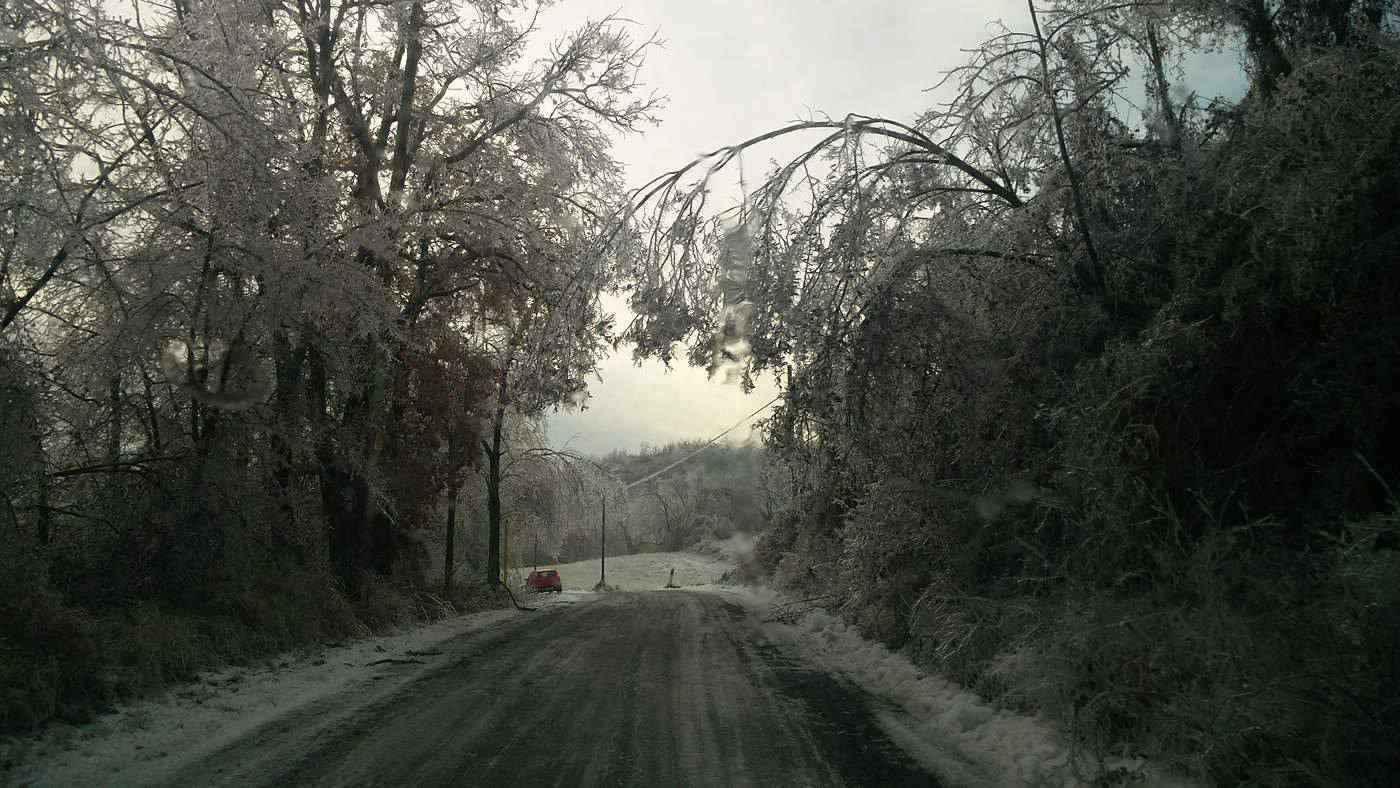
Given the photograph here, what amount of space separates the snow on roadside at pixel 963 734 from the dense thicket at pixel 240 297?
4589 mm

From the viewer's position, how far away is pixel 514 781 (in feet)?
16.5

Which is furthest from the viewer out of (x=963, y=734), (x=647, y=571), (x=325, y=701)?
(x=647, y=571)

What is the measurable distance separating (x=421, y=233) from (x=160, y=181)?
174 inches

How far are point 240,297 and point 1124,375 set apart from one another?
899cm

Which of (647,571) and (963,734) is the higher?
(963,734)

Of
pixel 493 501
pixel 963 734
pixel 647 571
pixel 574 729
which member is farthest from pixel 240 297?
pixel 647 571

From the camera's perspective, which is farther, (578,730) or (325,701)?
(325,701)

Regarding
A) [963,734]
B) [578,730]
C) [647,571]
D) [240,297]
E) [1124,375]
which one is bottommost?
[647,571]

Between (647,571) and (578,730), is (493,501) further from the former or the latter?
(647,571)

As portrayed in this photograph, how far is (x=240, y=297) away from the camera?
970 centimetres

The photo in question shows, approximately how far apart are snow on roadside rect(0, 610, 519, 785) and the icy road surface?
265mm

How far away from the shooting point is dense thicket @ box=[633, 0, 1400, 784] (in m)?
4.96

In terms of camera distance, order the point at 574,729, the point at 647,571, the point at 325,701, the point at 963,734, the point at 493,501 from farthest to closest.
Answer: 1. the point at 647,571
2. the point at 493,501
3. the point at 325,701
4. the point at 574,729
5. the point at 963,734

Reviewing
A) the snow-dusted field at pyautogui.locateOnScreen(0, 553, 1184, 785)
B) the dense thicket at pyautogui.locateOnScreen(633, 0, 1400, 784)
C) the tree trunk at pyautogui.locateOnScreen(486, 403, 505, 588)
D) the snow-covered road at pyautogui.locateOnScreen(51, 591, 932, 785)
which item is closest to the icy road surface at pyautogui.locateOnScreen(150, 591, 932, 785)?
the snow-covered road at pyautogui.locateOnScreen(51, 591, 932, 785)
